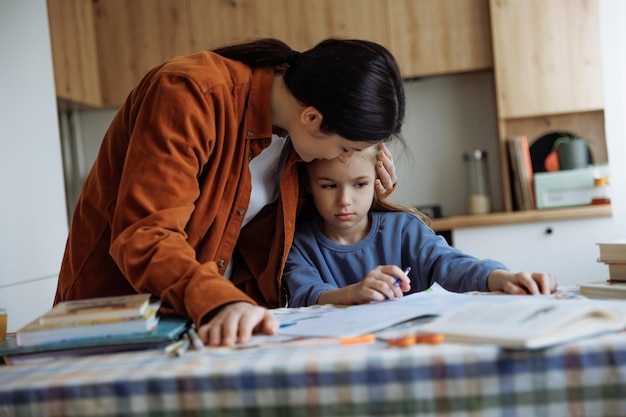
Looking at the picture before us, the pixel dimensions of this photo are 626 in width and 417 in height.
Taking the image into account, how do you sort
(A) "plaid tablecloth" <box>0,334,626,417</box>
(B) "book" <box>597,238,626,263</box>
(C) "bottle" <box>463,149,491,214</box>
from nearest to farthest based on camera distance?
1. (A) "plaid tablecloth" <box>0,334,626,417</box>
2. (B) "book" <box>597,238,626,263</box>
3. (C) "bottle" <box>463,149,491,214</box>

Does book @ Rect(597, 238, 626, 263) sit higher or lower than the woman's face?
lower

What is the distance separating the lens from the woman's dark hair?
125cm

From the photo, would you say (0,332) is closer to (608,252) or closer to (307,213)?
(307,213)

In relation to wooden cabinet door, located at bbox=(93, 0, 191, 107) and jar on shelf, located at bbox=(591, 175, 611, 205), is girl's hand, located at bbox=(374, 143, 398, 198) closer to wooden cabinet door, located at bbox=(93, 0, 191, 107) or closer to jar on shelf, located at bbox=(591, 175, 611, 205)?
jar on shelf, located at bbox=(591, 175, 611, 205)

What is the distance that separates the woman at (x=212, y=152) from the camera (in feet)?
3.62

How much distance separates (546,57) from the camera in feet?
12.1

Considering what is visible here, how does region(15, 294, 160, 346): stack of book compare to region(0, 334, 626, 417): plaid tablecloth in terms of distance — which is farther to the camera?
region(15, 294, 160, 346): stack of book

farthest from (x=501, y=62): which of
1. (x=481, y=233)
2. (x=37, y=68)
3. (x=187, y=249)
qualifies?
(x=187, y=249)

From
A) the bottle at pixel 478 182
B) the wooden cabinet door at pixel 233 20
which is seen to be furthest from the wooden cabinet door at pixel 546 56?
the wooden cabinet door at pixel 233 20

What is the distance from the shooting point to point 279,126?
140 cm

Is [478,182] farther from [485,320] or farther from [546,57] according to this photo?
[485,320]

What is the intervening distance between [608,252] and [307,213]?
676 millimetres

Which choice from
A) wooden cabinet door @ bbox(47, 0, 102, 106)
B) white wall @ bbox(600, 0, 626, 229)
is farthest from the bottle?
wooden cabinet door @ bbox(47, 0, 102, 106)

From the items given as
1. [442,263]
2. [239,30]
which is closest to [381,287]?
[442,263]
